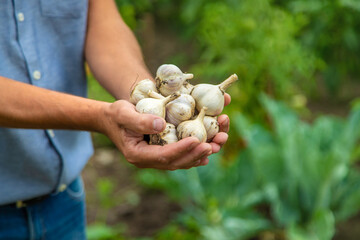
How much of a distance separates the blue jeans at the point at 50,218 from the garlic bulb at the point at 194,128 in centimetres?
55

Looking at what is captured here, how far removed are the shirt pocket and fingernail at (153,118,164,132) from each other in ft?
1.67

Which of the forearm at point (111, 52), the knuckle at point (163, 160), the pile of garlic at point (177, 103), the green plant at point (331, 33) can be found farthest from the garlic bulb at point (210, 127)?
the green plant at point (331, 33)

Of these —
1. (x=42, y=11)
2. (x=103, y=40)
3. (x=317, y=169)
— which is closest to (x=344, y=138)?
(x=317, y=169)

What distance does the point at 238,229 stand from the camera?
1875 millimetres

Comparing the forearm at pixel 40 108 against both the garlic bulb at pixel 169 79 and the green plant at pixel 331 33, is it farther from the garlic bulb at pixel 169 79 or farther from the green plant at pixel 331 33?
the green plant at pixel 331 33

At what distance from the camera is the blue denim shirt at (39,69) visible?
108cm

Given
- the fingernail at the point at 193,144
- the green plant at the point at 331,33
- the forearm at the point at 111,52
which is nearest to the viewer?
the fingernail at the point at 193,144

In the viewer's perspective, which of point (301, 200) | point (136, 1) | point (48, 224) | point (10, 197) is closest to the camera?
point (10, 197)

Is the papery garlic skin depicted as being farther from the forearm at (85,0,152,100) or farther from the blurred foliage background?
the blurred foliage background

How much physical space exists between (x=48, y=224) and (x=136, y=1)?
1632mm

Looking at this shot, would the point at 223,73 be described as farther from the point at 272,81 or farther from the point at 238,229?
the point at 238,229

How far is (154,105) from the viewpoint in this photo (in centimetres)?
85

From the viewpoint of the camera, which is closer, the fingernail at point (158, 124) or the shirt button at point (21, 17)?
the fingernail at point (158, 124)

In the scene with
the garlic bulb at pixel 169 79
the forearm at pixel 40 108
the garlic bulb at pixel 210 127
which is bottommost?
the garlic bulb at pixel 210 127
